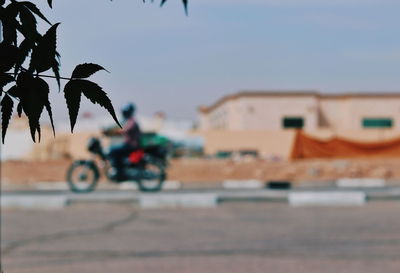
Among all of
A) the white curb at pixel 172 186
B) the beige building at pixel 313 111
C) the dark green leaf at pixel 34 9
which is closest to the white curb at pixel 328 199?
the white curb at pixel 172 186

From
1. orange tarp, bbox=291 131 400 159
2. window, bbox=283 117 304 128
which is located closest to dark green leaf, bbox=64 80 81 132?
orange tarp, bbox=291 131 400 159

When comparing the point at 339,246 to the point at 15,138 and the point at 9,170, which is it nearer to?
the point at 9,170

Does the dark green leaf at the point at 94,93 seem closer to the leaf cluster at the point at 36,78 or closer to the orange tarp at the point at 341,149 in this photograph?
the leaf cluster at the point at 36,78

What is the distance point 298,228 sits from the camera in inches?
378

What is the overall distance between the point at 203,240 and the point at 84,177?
28.0 ft

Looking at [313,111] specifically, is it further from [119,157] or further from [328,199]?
[328,199]

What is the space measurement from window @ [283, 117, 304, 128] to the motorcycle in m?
44.8

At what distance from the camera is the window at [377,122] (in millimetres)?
60469

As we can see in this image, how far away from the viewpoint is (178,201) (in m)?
12.9

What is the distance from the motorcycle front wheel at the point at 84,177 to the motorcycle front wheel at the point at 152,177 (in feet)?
3.26

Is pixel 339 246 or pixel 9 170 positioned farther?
pixel 9 170

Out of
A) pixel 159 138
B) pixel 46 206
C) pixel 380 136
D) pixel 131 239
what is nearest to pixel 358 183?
pixel 46 206

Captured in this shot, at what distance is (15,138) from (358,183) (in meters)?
39.5

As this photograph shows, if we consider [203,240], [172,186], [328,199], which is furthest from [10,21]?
[172,186]
